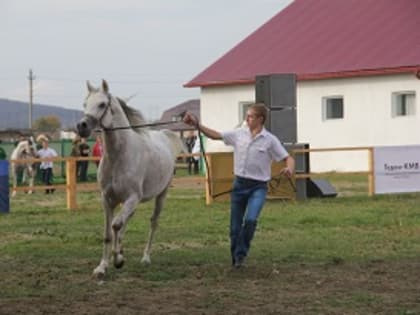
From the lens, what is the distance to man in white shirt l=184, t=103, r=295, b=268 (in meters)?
12.0

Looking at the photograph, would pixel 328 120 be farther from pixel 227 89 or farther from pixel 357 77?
pixel 227 89

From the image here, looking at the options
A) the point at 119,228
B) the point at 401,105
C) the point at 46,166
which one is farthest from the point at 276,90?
the point at 401,105

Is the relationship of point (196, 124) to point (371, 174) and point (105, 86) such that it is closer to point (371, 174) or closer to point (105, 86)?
point (105, 86)

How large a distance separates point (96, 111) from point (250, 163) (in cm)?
185

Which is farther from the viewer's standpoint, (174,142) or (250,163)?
(174,142)

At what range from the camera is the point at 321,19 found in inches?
1658

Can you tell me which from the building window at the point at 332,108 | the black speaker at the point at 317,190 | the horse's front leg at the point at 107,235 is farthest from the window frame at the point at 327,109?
the horse's front leg at the point at 107,235

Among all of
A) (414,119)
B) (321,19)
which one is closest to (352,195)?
(414,119)

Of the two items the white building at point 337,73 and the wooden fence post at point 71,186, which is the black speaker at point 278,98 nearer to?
the wooden fence post at point 71,186

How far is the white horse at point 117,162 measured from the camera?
39.0 feet

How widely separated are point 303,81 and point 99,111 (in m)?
28.2

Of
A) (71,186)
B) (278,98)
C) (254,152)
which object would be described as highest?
(278,98)

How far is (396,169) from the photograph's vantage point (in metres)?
24.9

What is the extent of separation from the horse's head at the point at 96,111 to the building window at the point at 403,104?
26344 mm
